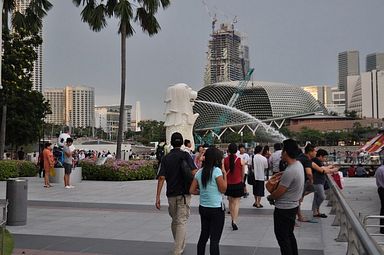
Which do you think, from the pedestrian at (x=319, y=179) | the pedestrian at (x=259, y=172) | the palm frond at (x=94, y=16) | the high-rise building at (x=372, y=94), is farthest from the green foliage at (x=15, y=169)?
the high-rise building at (x=372, y=94)

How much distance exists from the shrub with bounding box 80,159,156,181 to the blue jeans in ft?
52.6

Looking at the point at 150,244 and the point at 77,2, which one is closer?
the point at 150,244

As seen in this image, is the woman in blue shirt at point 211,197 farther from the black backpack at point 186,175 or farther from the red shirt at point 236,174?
the red shirt at point 236,174

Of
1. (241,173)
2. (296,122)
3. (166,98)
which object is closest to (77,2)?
(166,98)

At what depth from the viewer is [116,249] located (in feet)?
26.3

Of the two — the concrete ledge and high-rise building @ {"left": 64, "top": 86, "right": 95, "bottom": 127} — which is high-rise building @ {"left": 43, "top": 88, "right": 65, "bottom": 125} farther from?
the concrete ledge

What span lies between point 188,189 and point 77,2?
20.1 metres

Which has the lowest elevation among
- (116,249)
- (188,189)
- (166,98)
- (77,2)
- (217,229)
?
(116,249)

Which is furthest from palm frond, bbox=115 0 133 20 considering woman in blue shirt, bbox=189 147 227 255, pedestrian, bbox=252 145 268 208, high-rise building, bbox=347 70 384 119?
high-rise building, bbox=347 70 384 119

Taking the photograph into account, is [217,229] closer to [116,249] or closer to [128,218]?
[116,249]

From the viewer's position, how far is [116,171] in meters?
22.1

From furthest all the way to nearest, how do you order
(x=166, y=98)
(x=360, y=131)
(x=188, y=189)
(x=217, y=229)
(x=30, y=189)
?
(x=360, y=131) < (x=166, y=98) < (x=30, y=189) < (x=188, y=189) < (x=217, y=229)

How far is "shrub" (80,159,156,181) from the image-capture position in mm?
22172

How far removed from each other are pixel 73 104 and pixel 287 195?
191 m
